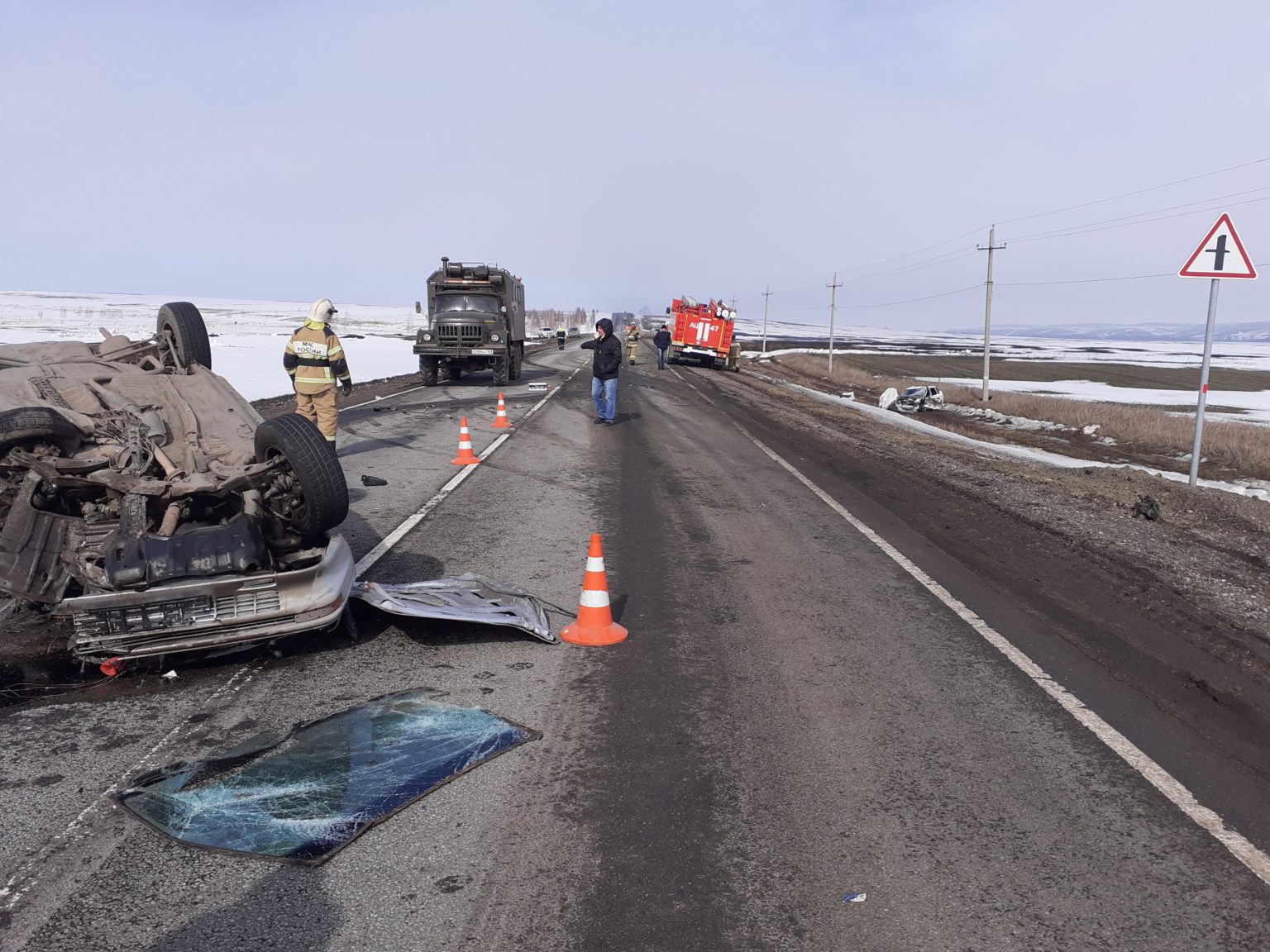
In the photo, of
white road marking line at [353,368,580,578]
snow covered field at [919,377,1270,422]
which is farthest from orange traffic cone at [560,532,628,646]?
snow covered field at [919,377,1270,422]

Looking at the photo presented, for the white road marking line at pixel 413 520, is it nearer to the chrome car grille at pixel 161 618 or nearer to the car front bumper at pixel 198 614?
the car front bumper at pixel 198 614

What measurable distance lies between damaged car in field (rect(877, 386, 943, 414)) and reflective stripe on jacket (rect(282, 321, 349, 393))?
20.2m

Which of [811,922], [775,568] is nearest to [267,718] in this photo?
[811,922]

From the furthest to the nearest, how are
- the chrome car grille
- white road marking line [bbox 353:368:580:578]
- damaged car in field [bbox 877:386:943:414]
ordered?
damaged car in field [bbox 877:386:943:414]
white road marking line [bbox 353:368:580:578]
the chrome car grille

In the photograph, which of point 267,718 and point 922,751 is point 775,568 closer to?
point 922,751

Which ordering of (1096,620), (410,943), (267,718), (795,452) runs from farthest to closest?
(795,452) < (1096,620) < (267,718) < (410,943)

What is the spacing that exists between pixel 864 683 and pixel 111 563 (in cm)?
394

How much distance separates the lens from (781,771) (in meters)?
3.86

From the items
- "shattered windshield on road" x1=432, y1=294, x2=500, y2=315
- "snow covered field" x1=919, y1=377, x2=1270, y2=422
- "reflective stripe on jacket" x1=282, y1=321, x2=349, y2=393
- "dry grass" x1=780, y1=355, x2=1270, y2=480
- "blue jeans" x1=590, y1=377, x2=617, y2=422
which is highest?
"shattered windshield on road" x1=432, y1=294, x2=500, y2=315

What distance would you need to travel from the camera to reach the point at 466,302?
23.9 m

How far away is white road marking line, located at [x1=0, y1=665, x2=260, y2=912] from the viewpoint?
2.93 metres

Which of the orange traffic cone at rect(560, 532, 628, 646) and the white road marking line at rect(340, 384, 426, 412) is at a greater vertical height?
the white road marking line at rect(340, 384, 426, 412)

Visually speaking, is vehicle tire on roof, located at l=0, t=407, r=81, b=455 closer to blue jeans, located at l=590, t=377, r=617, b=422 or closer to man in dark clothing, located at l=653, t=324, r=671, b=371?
blue jeans, located at l=590, t=377, r=617, b=422

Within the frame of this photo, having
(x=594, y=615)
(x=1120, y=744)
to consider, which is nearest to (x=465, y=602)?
(x=594, y=615)
